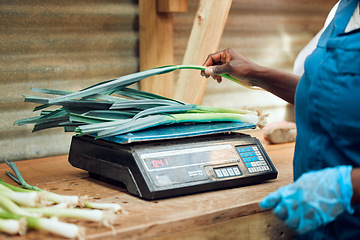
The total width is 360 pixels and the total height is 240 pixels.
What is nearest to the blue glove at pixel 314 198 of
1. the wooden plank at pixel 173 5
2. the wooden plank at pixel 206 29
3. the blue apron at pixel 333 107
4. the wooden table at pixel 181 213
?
the blue apron at pixel 333 107

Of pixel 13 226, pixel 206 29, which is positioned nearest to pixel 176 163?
pixel 13 226

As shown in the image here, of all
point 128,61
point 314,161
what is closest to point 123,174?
point 314,161

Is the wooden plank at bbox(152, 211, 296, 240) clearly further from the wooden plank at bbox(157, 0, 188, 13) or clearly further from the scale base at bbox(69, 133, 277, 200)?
the wooden plank at bbox(157, 0, 188, 13)

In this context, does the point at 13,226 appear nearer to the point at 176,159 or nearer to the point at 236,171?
the point at 176,159

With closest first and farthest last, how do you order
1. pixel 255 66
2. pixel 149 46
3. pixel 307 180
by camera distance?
pixel 307 180
pixel 255 66
pixel 149 46

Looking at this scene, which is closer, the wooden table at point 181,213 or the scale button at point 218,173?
the wooden table at point 181,213

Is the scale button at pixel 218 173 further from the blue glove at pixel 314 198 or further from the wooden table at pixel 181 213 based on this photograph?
the blue glove at pixel 314 198

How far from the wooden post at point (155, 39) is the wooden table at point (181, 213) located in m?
0.82

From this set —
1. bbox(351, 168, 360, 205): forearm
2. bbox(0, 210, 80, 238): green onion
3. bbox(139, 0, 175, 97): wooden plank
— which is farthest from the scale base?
bbox(139, 0, 175, 97): wooden plank

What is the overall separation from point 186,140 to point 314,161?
1.44ft

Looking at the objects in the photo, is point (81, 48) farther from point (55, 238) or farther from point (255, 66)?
point (55, 238)

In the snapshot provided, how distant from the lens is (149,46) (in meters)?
2.51

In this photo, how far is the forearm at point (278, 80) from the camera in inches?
69.1

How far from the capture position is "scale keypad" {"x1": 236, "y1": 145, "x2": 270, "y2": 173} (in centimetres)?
167
